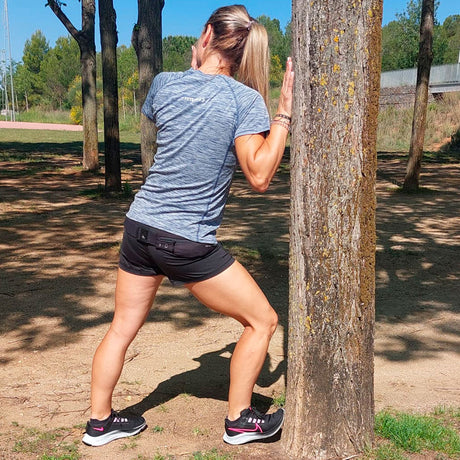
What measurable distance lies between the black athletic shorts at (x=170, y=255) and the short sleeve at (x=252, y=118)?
1.68 feet

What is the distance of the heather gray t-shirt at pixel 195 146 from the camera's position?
109 inches

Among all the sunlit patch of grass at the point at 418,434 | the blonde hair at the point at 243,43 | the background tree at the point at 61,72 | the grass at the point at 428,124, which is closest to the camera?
the blonde hair at the point at 243,43

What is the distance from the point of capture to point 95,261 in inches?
277

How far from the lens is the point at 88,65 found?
1525cm

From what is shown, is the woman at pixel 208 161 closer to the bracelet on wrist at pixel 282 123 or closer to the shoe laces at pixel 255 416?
the bracelet on wrist at pixel 282 123

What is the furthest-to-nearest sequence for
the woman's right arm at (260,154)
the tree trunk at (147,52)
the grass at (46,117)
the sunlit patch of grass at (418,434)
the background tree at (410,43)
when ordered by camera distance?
the grass at (46,117)
the background tree at (410,43)
the tree trunk at (147,52)
the sunlit patch of grass at (418,434)
the woman's right arm at (260,154)

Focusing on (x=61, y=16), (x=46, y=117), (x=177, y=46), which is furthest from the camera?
(x=177, y=46)

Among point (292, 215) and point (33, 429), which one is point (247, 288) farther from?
point (33, 429)

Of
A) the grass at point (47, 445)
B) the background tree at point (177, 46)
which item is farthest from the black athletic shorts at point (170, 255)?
the background tree at point (177, 46)

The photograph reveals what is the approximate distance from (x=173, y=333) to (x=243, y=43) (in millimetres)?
2675

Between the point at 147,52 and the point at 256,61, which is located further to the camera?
the point at 147,52

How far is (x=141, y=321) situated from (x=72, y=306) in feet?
8.41

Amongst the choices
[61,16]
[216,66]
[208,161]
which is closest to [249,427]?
[208,161]

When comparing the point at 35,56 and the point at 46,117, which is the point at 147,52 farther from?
the point at 35,56
